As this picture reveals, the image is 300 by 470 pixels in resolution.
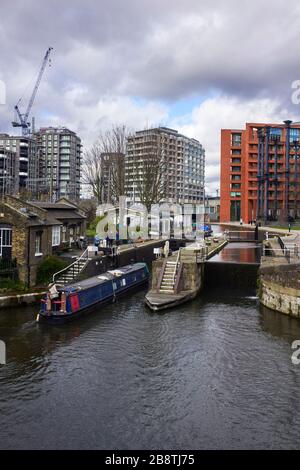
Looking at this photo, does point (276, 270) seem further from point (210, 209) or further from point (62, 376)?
point (210, 209)

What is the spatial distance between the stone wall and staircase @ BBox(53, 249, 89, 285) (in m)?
12.5

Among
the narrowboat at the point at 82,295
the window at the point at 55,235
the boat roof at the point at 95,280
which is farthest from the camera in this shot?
the window at the point at 55,235

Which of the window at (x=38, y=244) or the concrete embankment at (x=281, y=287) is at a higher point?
the window at (x=38, y=244)

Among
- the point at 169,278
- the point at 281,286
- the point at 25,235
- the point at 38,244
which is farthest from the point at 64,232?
the point at 281,286

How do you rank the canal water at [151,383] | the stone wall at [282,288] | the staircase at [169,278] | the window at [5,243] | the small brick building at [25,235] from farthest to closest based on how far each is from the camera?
the window at [5,243] → the small brick building at [25,235] → the staircase at [169,278] → the stone wall at [282,288] → the canal water at [151,383]

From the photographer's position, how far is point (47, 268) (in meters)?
30.7

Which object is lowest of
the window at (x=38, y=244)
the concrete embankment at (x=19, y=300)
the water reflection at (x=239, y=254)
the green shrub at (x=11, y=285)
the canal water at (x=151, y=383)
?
the canal water at (x=151, y=383)

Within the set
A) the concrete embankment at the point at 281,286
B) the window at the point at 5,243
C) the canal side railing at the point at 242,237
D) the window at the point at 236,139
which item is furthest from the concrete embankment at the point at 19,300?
the window at the point at 236,139

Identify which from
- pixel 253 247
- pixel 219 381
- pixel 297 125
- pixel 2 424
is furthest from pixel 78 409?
pixel 297 125

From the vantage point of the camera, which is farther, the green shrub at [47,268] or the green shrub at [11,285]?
the green shrub at [47,268]

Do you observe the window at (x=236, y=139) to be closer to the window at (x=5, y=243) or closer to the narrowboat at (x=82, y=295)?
the narrowboat at (x=82, y=295)

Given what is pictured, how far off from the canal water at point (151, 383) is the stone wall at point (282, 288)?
0.86m

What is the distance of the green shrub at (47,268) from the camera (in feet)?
99.8
